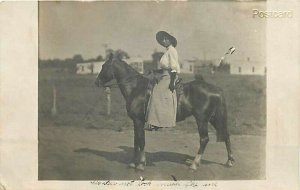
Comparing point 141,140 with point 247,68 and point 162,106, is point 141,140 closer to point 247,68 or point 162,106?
point 162,106

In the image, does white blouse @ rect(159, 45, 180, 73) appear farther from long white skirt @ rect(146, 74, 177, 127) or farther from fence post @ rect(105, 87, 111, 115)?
fence post @ rect(105, 87, 111, 115)

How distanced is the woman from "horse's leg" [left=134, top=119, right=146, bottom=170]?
0.04 metres

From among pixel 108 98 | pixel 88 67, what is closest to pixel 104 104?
pixel 108 98

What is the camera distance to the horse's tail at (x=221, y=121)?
4.32 ft

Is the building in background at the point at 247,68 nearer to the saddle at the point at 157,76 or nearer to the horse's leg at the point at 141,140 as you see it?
the saddle at the point at 157,76

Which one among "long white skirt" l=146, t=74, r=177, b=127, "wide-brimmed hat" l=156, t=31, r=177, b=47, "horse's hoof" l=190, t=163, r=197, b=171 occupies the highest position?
"wide-brimmed hat" l=156, t=31, r=177, b=47

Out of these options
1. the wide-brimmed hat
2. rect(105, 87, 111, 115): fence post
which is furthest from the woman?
rect(105, 87, 111, 115): fence post

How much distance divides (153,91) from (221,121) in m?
0.23

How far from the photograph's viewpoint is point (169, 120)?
4.31 feet

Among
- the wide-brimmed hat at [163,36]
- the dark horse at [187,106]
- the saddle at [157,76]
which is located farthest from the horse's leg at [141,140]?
the wide-brimmed hat at [163,36]

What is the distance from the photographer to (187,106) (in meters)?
1.31

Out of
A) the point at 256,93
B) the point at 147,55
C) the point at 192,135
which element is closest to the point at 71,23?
the point at 147,55

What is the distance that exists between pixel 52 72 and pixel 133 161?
0.38 metres

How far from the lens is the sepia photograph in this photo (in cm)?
131
